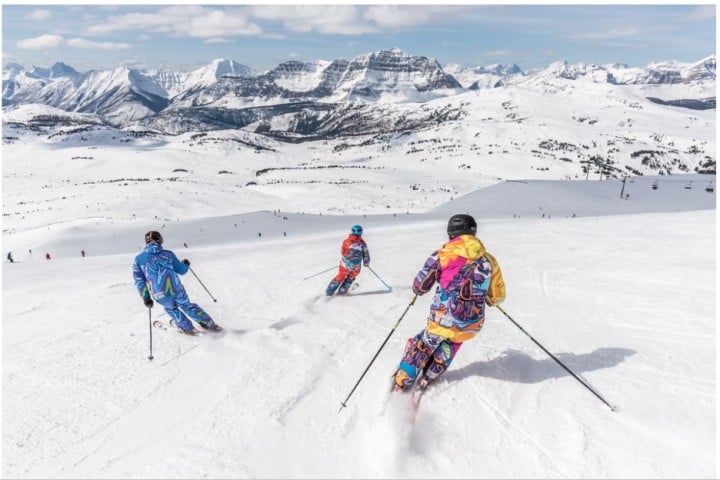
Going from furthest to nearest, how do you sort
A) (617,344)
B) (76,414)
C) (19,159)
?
(19,159), (617,344), (76,414)

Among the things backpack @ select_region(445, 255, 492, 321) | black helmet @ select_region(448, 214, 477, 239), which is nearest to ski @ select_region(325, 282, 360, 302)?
backpack @ select_region(445, 255, 492, 321)

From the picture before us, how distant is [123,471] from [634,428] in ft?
17.7

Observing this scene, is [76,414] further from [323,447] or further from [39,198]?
[39,198]

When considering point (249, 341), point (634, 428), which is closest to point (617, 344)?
point (634, 428)

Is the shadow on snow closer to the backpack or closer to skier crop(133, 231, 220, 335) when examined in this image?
the backpack

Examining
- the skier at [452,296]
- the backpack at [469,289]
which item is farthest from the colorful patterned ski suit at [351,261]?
the backpack at [469,289]

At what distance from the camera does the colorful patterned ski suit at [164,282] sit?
702 centimetres

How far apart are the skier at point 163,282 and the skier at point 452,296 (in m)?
4.16

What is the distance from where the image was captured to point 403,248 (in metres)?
15.3

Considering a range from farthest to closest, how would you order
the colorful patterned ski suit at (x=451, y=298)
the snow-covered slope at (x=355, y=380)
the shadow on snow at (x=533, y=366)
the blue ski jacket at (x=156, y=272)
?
the blue ski jacket at (x=156, y=272) < the shadow on snow at (x=533, y=366) < the colorful patterned ski suit at (x=451, y=298) < the snow-covered slope at (x=355, y=380)

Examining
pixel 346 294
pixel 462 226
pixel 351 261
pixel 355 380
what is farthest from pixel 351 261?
pixel 462 226

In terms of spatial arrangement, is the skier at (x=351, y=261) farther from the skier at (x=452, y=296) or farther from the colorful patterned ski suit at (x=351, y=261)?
the skier at (x=452, y=296)

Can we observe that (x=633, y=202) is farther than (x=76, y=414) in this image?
Yes

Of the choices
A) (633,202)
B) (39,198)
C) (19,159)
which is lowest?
(633,202)
